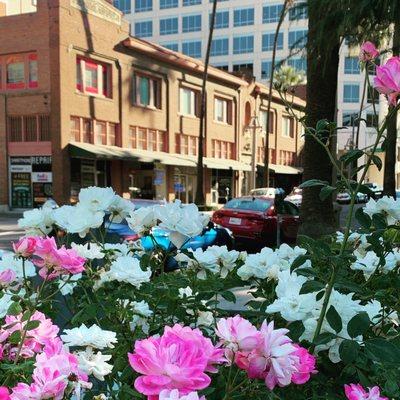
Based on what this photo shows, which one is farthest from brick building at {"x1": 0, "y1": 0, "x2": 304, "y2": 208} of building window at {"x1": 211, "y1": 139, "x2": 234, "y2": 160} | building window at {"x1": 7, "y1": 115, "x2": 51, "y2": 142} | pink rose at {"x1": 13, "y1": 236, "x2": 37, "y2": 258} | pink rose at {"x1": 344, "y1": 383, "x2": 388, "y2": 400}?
pink rose at {"x1": 344, "y1": 383, "x2": 388, "y2": 400}

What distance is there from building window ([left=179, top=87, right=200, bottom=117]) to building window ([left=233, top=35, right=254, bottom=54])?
31.4m

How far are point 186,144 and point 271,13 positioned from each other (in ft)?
116

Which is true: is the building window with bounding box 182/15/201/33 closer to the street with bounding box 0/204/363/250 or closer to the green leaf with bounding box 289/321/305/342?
the street with bounding box 0/204/363/250

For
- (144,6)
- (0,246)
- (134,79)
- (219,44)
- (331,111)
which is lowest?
(0,246)

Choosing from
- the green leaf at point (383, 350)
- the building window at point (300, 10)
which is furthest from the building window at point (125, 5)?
the green leaf at point (383, 350)

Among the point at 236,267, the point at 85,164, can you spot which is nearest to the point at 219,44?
the point at 85,164

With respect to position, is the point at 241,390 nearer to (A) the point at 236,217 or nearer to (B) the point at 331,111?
(B) the point at 331,111

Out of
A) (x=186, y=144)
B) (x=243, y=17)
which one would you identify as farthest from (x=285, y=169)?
(x=243, y=17)

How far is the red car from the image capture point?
1341 centimetres

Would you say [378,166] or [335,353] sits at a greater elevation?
[378,166]

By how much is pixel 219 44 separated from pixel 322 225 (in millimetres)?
63697

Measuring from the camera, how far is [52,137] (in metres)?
28.0

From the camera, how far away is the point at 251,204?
14.1 meters

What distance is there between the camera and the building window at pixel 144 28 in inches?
2726
